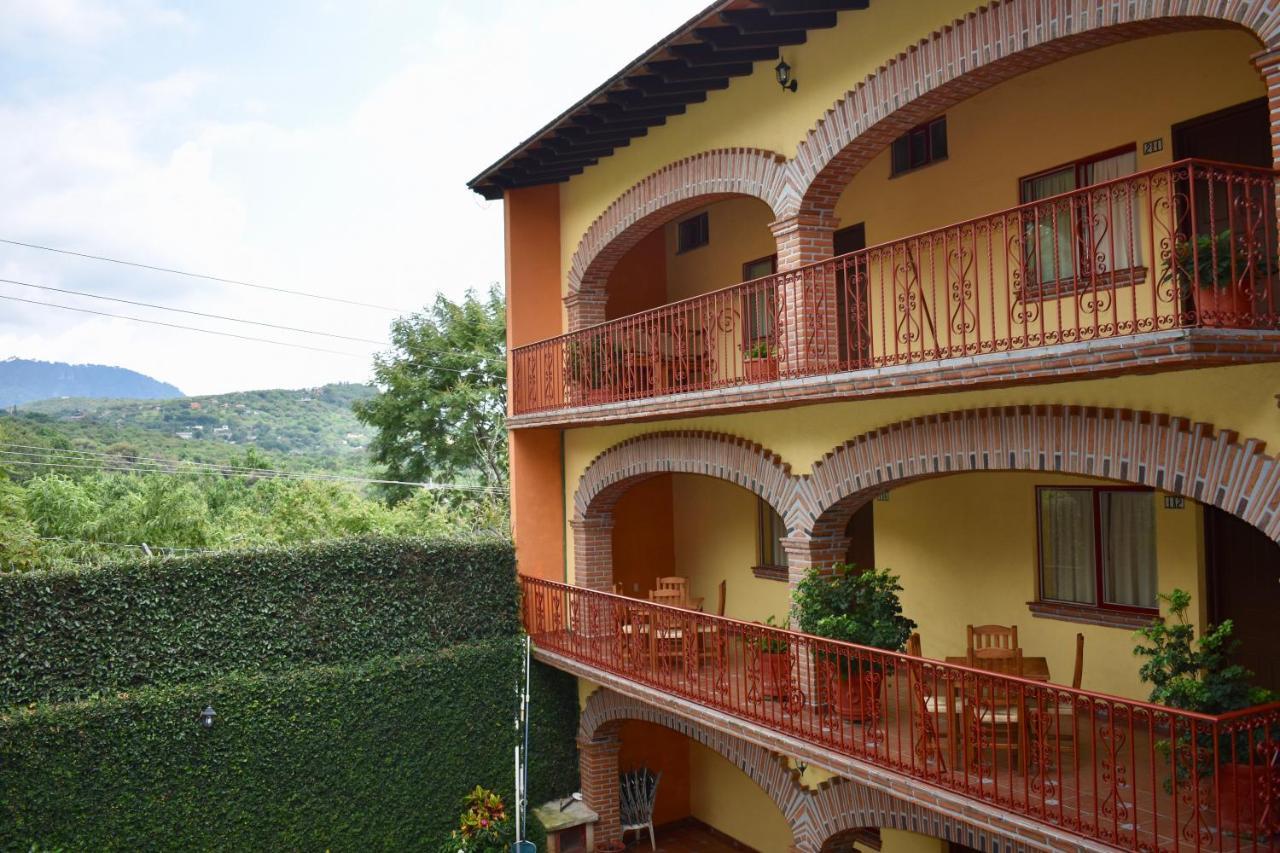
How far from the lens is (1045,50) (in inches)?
318

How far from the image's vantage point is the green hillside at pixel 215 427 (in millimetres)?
39562

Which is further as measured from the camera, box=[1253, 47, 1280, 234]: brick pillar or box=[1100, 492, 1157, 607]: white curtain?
box=[1100, 492, 1157, 607]: white curtain

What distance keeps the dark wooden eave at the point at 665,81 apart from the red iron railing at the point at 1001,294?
8.49 feet

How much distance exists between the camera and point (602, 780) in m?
15.5

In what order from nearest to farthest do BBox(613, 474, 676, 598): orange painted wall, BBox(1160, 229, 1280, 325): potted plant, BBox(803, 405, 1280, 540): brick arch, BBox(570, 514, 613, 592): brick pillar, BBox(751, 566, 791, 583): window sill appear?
BBox(1160, 229, 1280, 325): potted plant
BBox(803, 405, 1280, 540): brick arch
BBox(751, 566, 791, 583): window sill
BBox(570, 514, 613, 592): brick pillar
BBox(613, 474, 676, 598): orange painted wall

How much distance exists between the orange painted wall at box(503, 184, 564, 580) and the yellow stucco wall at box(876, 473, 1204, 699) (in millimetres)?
5622

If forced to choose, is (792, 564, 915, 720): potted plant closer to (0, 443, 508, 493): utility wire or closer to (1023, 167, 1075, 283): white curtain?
(1023, 167, 1075, 283): white curtain

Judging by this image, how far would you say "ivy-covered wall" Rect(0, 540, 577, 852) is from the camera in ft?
38.8

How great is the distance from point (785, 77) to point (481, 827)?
1082 cm

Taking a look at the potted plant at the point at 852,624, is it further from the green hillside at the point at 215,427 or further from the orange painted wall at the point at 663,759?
the green hillside at the point at 215,427

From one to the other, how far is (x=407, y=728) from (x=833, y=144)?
9.67 m

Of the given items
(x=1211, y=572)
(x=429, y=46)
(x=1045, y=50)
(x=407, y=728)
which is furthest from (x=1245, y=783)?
(x=429, y=46)

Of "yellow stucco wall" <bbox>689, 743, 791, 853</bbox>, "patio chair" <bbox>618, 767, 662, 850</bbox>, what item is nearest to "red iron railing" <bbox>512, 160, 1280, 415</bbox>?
"patio chair" <bbox>618, 767, 662, 850</bbox>

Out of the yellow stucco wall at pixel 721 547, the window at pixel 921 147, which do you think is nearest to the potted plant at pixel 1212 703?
the window at pixel 921 147
